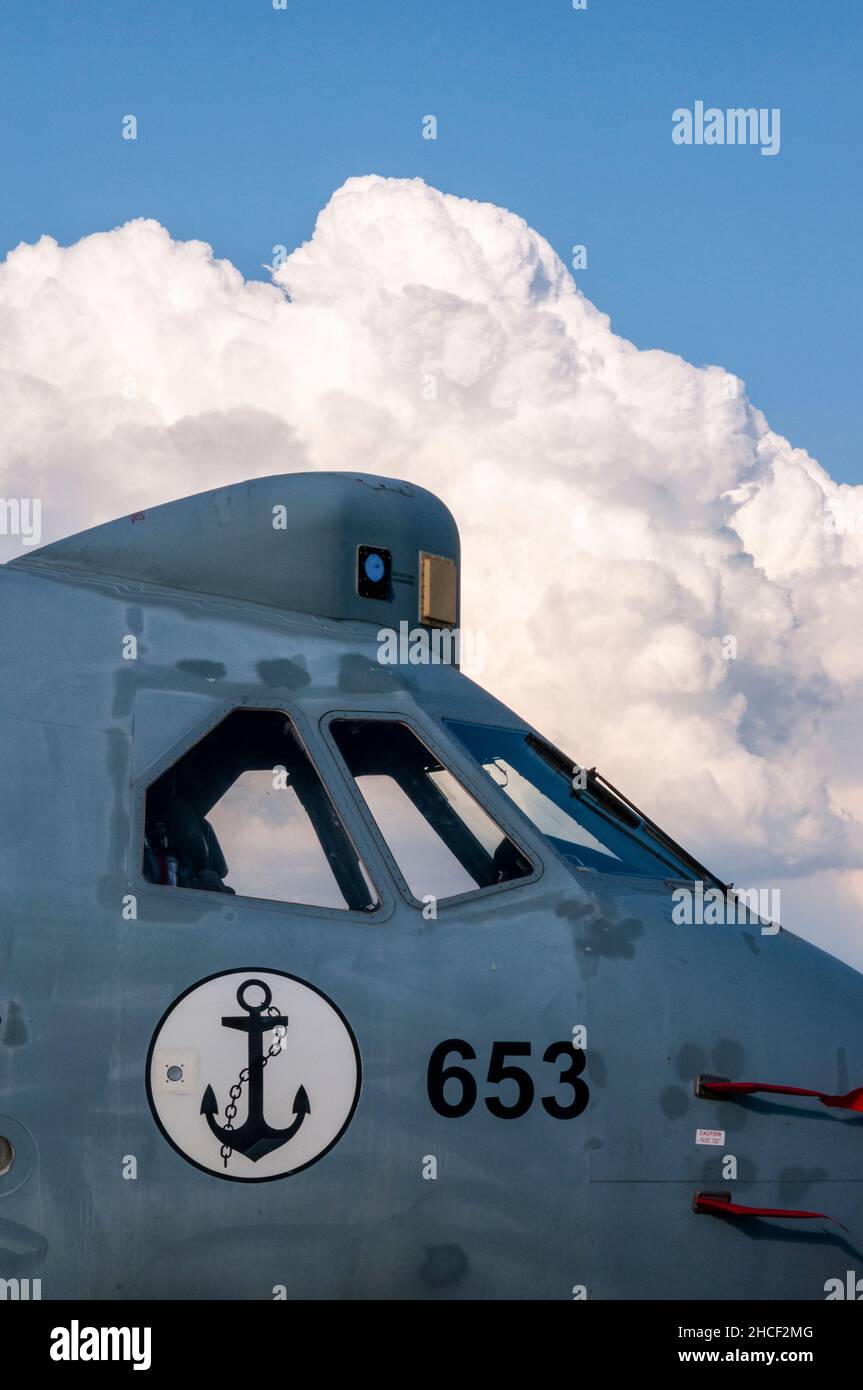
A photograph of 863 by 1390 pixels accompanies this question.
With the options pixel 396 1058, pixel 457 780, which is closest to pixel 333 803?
pixel 457 780

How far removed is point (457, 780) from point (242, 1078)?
7.21ft

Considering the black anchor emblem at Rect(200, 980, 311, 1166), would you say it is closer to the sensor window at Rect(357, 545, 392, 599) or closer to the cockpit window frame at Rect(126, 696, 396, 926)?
the cockpit window frame at Rect(126, 696, 396, 926)

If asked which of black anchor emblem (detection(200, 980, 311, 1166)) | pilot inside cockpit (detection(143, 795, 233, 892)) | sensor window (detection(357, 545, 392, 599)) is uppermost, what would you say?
sensor window (detection(357, 545, 392, 599))

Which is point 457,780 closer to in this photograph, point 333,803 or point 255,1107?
point 333,803

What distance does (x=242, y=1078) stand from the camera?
298 inches

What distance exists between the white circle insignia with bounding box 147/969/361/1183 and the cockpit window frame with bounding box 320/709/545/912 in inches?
35.2

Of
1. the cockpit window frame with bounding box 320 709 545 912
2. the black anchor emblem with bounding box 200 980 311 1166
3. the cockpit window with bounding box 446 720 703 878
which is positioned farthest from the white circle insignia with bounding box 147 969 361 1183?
the cockpit window with bounding box 446 720 703 878

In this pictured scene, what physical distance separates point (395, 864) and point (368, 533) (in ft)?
10.2

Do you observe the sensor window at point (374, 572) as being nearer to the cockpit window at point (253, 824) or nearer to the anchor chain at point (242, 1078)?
the cockpit window at point (253, 824)

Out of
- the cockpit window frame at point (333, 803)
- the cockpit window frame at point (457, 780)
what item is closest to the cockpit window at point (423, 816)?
the cockpit window frame at point (457, 780)

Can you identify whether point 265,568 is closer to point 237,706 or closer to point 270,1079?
point 237,706

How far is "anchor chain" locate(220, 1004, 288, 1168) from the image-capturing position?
7.50 meters
